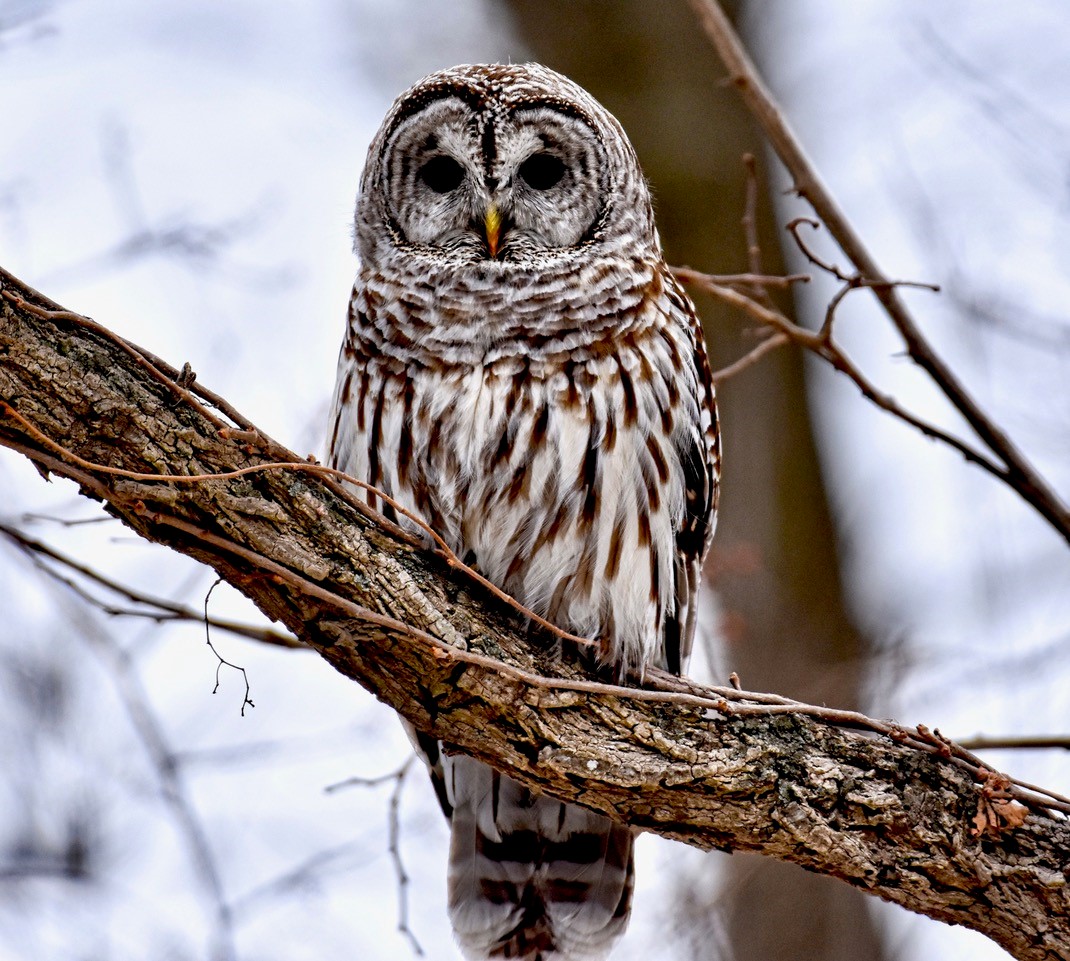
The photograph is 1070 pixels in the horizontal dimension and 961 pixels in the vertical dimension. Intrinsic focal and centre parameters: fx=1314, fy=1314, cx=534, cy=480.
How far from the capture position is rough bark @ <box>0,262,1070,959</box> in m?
2.57

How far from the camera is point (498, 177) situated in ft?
12.8

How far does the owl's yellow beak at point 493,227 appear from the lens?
12.3ft

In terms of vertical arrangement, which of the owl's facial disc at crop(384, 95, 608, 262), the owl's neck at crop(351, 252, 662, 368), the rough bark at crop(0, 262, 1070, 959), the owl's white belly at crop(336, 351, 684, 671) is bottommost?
the rough bark at crop(0, 262, 1070, 959)

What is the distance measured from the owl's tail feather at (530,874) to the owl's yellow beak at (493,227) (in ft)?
5.00

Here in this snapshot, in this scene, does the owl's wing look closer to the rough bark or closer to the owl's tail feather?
the owl's tail feather

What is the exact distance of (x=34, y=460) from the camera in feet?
8.23

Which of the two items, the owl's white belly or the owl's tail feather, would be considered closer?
the owl's white belly

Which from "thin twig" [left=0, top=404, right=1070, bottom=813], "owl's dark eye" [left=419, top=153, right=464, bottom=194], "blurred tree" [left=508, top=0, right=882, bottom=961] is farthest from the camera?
"blurred tree" [left=508, top=0, right=882, bottom=961]

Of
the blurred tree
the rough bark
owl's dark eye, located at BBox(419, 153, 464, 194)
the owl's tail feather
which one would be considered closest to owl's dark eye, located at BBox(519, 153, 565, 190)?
owl's dark eye, located at BBox(419, 153, 464, 194)

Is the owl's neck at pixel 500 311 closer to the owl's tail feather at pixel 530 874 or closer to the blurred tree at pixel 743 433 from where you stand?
the owl's tail feather at pixel 530 874

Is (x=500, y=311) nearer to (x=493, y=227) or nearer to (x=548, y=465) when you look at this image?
(x=493, y=227)

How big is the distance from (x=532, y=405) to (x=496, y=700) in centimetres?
88

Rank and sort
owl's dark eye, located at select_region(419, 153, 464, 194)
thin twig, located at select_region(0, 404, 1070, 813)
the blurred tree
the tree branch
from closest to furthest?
thin twig, located at select_region(0, 404, 1070, 813)
the tree branch
owl's dark eye, located at select_region(419, 153, 464, 194)
the blurred tree

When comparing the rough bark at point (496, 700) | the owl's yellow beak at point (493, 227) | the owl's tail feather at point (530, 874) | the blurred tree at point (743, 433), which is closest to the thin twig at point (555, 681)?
the rough bark at point (496, 700)
